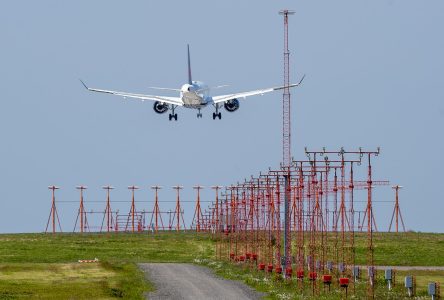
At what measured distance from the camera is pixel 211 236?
18175 centimetres

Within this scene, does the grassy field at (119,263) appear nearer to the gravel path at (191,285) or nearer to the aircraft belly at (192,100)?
the gravel path at (191,285)

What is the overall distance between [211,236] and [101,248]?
38.3 meters

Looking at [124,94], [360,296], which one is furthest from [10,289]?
[124,94]

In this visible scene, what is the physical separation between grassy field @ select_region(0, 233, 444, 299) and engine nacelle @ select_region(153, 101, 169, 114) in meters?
15.5

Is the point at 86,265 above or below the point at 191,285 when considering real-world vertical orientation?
above

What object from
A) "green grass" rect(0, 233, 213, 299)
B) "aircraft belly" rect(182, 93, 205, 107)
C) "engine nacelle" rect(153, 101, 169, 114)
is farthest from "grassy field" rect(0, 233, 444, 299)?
"aircraft belly" rect(182, 93, 205, 107)

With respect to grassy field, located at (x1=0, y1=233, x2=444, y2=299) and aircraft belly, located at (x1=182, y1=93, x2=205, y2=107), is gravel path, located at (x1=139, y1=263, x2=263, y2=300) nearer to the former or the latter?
grassy field, located at (x1=0, y1=233, x2=444, y2=299)

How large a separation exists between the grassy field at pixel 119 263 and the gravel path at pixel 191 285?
3.75 ft

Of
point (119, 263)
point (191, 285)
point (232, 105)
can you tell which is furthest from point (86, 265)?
point (232, 105)

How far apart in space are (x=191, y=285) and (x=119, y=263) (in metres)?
30.6

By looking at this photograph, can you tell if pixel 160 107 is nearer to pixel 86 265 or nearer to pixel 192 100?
pixel 192 100

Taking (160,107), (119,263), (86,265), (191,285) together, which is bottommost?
(191,285)

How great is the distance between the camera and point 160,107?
135125 mm

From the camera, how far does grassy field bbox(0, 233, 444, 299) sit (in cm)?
7575
